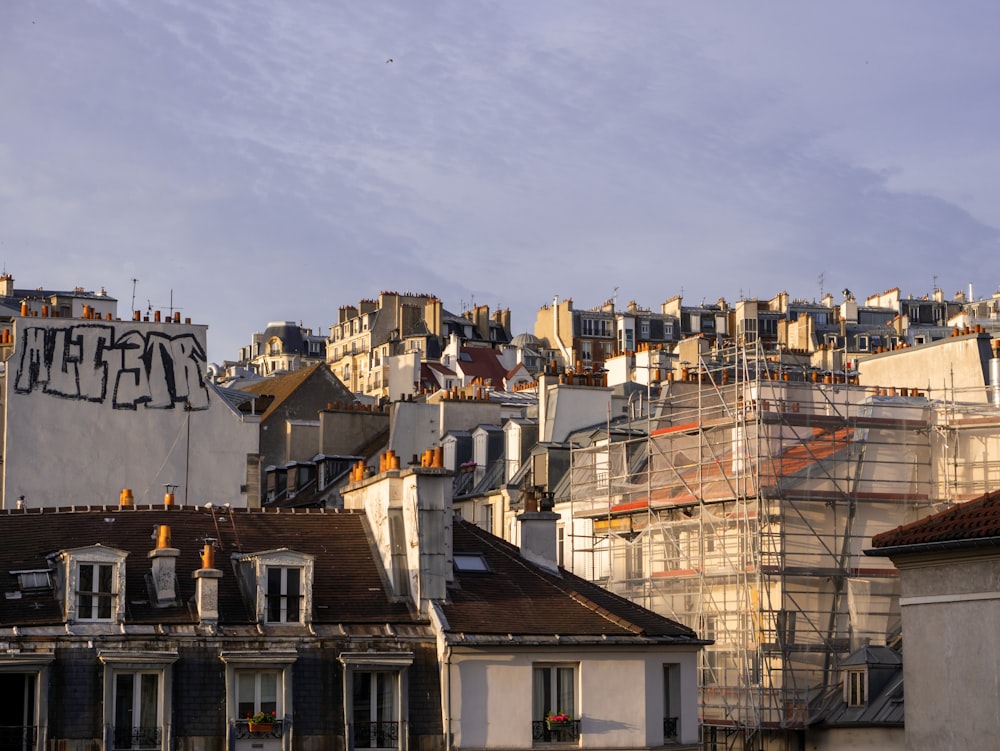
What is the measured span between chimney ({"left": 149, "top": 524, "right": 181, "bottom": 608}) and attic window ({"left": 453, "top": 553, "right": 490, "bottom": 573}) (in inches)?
204

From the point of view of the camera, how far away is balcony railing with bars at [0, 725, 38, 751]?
27.4 meters

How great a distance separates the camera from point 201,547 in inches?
1216

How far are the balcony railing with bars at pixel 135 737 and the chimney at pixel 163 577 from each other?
208 centimetres

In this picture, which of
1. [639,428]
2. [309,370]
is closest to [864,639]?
[639,428]

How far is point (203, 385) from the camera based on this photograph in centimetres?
4531

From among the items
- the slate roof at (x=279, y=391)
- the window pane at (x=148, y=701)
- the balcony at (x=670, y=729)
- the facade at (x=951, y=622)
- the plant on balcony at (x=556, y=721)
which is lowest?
the balcony at (x=670, y=729)

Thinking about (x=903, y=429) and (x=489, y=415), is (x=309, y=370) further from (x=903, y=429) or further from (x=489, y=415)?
(x=903, y=429)

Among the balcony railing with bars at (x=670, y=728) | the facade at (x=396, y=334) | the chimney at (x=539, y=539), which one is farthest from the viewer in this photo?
the facade at (x=396, y=334)

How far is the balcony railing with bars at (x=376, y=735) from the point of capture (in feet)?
95.3

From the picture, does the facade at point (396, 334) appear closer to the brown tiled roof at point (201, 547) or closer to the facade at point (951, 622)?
the brown tiled roof at point (201, 547)

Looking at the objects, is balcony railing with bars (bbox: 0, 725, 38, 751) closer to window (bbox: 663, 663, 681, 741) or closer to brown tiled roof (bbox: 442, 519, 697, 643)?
brown tiled roof (bbox: 442, 519, 697, 643)

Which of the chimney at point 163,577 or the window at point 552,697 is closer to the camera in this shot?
the chimney at point 163,577

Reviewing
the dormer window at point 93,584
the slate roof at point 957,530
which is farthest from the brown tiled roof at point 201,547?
the slate roof at point 957,530

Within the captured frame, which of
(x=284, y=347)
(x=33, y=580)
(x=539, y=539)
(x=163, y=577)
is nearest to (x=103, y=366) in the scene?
(x=539, y=539)
